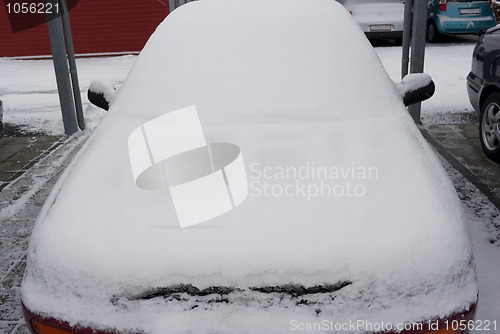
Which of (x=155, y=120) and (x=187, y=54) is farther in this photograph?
(x=187, y=54)

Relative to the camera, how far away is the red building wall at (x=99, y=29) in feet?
44.1

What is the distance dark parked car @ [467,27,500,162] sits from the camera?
467 cm

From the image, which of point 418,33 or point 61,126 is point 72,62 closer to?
point 61,126

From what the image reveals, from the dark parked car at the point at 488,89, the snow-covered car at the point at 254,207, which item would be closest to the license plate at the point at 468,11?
the dark parked car at the point at 488,89

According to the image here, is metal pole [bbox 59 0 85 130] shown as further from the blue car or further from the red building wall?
the blue car

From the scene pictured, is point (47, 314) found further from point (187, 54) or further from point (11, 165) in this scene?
point (11, 165)

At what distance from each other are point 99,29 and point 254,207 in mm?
13196

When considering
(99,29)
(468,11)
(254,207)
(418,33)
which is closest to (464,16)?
(468,11)

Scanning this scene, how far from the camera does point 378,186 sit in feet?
6.19

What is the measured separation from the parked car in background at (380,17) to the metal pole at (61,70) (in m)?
7.93

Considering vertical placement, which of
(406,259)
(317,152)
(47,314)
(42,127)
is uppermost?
(317,152)

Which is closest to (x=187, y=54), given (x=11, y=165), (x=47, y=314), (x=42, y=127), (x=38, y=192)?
(x=47, y=314)

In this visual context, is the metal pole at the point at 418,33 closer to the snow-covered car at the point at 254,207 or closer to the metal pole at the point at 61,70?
the snow-covered car at the point at 254,207

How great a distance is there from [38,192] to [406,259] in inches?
154
